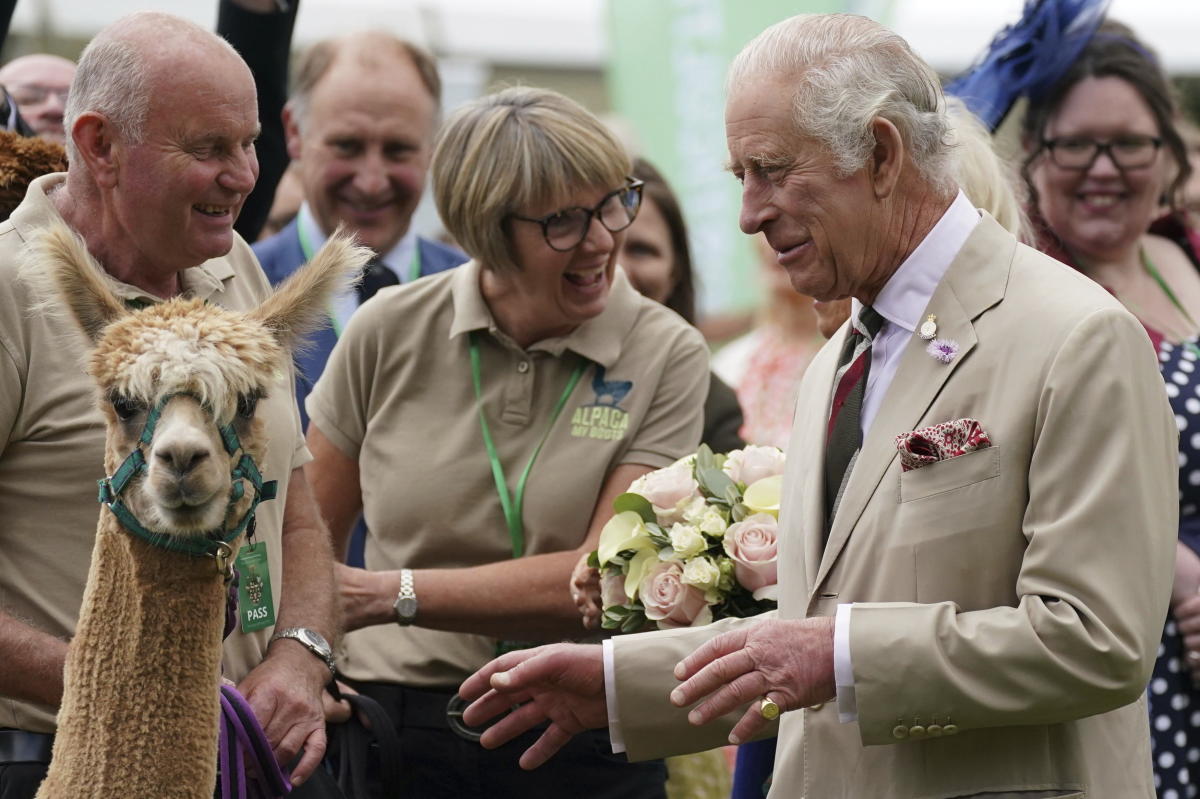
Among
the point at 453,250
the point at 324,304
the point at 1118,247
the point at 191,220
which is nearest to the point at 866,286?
the point at 324,304

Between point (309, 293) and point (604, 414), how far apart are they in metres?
1.35

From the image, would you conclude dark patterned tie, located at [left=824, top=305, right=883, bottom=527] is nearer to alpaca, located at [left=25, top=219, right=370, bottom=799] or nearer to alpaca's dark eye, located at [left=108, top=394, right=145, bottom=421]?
alpaca, located at [left=25, top=219, right=370, bottom=799]

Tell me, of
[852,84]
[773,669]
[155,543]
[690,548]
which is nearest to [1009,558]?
[773,669]

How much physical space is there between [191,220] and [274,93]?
1.85 metres

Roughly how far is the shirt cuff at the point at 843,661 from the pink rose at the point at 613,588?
4.39 feet

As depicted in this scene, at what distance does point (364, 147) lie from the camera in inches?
241

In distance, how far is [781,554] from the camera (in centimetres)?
345

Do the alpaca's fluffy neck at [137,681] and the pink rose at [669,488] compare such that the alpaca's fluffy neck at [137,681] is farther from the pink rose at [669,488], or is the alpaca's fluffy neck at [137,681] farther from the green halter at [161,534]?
the pink rose at [669,488]

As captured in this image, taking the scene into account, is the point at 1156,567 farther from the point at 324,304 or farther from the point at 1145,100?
the point at 1145,100

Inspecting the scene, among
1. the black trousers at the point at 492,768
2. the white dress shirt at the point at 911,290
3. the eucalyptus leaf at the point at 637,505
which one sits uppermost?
the white dress shirt at the point at 911,290

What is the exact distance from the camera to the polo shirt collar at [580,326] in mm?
4699

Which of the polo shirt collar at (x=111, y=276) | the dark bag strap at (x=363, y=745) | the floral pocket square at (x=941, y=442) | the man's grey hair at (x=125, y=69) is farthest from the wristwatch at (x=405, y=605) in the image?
the floral pocket square at (x=941, y=442)

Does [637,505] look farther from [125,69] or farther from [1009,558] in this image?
[125,69]

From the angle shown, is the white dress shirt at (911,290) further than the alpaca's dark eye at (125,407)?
Yes
